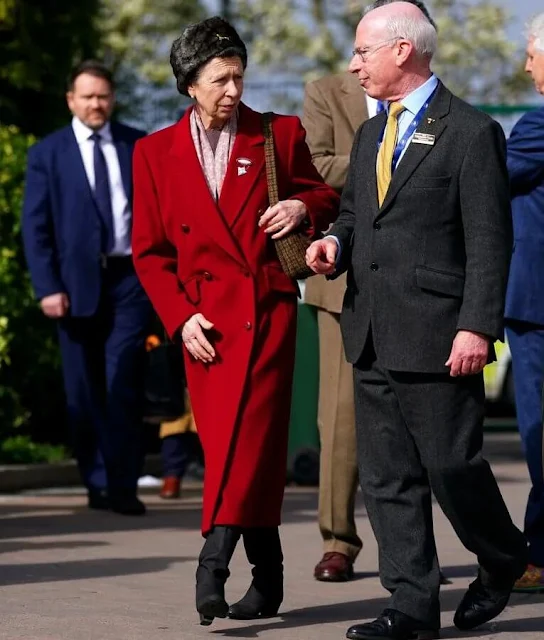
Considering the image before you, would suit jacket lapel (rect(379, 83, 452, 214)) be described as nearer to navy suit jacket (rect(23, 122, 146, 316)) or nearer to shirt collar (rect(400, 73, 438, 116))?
shirt collar (rect(400, 73, 438, 116))

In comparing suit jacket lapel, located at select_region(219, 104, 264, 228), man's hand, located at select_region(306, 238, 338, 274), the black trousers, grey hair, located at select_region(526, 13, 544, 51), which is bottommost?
the black trousers

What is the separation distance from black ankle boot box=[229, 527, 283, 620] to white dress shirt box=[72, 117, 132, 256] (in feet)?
13.4

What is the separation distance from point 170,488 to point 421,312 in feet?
18.2

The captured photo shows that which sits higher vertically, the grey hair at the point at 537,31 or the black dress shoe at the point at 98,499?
the grey hair at the point at 537,31

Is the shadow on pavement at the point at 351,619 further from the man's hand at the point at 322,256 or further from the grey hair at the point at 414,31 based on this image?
the grey hair at the point at 414,31

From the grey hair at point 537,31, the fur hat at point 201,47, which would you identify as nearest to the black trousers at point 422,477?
the fur hat at point 201,47

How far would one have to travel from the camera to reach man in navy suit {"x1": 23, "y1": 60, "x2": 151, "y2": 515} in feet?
32.8

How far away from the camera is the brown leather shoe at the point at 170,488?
10961 mm

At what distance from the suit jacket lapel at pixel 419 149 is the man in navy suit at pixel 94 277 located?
4456 millimetres

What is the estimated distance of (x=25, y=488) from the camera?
11359mm

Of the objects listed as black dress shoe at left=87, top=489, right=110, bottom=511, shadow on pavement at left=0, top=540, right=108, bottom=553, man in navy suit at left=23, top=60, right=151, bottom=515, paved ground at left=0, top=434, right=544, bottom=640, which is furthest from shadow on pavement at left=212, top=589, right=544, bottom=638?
black dress shoe at left=87, top=489, right=110, bottom=511

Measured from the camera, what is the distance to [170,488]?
10984mm

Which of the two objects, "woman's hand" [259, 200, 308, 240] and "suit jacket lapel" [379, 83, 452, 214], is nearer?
"suit jacket lapel" [379, 83, 452, 214]

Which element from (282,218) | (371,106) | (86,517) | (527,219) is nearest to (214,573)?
(282,218)
